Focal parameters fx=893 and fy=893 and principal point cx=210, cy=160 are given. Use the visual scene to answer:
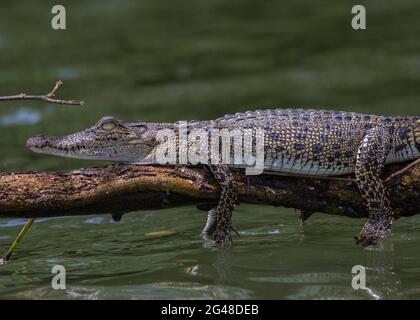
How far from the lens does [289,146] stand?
25.5 feet

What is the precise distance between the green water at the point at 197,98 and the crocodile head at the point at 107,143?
989 millimetres

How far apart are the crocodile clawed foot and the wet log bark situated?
0.12 meters

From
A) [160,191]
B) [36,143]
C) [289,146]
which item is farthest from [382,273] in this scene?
[36,143]

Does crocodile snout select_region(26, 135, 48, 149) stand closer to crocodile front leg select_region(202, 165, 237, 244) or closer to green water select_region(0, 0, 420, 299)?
green water select_region(0, 0, 420, 299)

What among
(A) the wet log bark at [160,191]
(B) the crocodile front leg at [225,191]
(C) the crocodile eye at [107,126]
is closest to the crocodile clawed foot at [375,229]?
(A) the wet log bark at [160,191]

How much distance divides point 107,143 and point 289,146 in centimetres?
162

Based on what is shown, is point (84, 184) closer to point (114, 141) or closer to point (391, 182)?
point (114, 141)

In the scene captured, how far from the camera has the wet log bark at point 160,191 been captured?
23.7ft

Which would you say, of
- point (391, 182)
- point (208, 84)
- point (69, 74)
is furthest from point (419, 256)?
point (69, 74)

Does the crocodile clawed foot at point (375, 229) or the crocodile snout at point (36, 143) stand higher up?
the crocodile snout at point (36, 143)

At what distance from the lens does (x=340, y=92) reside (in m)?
15.2

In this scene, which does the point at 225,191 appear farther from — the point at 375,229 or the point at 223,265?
the point at 375,229

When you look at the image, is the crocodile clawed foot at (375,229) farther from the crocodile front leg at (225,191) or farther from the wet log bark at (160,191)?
the crocodile front leg at (225,191)

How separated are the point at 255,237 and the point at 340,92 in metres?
→ 6.77
